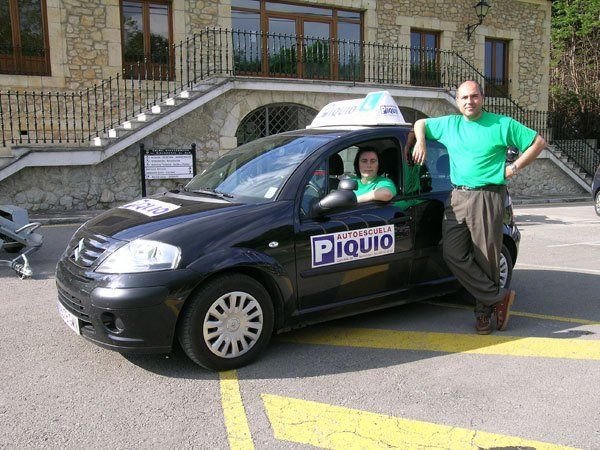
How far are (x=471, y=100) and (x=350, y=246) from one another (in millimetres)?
1466

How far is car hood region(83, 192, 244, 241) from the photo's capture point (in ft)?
12.1

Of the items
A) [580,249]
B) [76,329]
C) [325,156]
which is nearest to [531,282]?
[580,249]

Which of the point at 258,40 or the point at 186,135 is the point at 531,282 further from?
the point at 258,40

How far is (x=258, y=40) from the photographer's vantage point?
1590 centimetres

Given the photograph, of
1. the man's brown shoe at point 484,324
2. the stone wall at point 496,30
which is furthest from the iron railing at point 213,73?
the man's brown shoe at point 484,324

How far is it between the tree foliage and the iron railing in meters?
4.85

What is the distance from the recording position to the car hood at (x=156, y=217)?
12.1 feet

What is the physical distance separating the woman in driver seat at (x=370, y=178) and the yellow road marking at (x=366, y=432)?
1.81 metres

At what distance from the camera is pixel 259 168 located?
4.45 metres

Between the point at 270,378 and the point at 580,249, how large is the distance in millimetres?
6742

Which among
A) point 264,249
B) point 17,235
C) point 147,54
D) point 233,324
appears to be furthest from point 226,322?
point 147,54

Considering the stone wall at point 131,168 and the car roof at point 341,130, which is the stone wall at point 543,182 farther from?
the car roof at point 341,130

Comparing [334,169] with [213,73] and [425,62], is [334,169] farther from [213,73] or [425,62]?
[425,62]

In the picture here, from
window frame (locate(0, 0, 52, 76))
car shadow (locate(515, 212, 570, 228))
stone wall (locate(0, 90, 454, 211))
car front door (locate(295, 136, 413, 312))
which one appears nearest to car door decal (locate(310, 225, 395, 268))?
car front door (locate(295, 136, 413, 312))
